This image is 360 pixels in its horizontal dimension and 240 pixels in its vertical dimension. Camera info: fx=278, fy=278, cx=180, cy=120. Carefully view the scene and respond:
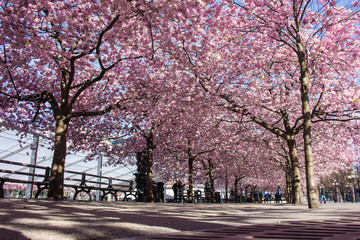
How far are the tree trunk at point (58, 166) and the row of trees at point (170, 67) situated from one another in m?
0.03

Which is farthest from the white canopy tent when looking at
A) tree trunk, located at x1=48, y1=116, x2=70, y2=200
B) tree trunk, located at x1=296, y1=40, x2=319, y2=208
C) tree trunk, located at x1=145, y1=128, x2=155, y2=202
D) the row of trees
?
tree trunk, located at x1=296, y1=40, x2=319, y2=208

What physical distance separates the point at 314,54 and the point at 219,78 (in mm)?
3956

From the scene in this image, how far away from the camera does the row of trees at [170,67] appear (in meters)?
7.96

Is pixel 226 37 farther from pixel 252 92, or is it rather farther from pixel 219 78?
pixel 252 92

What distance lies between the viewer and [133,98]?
38.2 ft

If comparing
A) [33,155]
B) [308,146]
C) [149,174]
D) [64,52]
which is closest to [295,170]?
[308,146]

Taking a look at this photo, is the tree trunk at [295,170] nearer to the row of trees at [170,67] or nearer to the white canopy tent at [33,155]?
the row of trees at [170,67]

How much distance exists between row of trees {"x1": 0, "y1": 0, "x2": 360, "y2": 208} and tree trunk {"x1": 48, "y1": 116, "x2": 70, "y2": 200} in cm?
3

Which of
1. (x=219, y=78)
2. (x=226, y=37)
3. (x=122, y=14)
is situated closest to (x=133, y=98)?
(x=219, y=78)

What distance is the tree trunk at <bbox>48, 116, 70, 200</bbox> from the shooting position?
916 cm

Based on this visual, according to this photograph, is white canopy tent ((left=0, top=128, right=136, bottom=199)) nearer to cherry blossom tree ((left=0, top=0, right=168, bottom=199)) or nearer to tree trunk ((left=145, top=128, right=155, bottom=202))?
cherry blossom tree ((left=0, top=0, right=168, bottom=199))

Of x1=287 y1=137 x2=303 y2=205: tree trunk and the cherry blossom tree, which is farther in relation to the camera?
x1=287 y1=137 x2=303 y2=205: tree trunk

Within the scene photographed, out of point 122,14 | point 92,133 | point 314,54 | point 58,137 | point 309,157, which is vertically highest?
point 314,54

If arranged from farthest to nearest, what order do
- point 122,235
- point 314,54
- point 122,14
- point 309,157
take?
point 314,54, point 309,157, point 122,14, point 122,235
